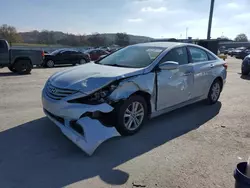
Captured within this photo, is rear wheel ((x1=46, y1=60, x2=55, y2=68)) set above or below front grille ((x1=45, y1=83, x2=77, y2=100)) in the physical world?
below

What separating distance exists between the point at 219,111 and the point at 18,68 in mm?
11071

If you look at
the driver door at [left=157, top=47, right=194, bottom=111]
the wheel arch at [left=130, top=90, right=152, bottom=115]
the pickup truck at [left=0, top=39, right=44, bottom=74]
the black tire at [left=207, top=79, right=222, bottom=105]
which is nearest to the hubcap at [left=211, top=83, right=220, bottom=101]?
the black tire at [left=207, top=79, right=222, bottom=105]

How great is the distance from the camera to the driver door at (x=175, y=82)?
5.09 m

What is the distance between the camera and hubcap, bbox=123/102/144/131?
15.0 ft

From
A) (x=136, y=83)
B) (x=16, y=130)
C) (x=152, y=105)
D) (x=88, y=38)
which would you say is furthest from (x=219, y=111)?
(x=88, y=38)

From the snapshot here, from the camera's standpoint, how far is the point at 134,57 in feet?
17.9

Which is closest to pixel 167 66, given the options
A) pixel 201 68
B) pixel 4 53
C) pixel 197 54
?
pixel 201 68

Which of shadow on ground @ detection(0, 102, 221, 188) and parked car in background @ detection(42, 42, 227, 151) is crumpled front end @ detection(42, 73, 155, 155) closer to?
parked car in background @ detection(42, 42, 227, 151)

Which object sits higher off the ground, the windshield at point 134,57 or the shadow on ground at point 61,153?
the windshield at point 134,57

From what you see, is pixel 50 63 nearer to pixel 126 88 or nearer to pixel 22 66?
pixel 22 66

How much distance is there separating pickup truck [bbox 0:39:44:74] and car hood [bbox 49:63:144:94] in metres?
10.3

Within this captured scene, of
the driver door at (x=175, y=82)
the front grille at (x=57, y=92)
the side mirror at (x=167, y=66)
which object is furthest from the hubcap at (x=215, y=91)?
the front grille at (x=57, y=92)

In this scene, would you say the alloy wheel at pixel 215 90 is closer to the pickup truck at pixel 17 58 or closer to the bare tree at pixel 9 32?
the pickup truck at pixel 17 58

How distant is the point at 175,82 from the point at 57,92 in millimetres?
2338
